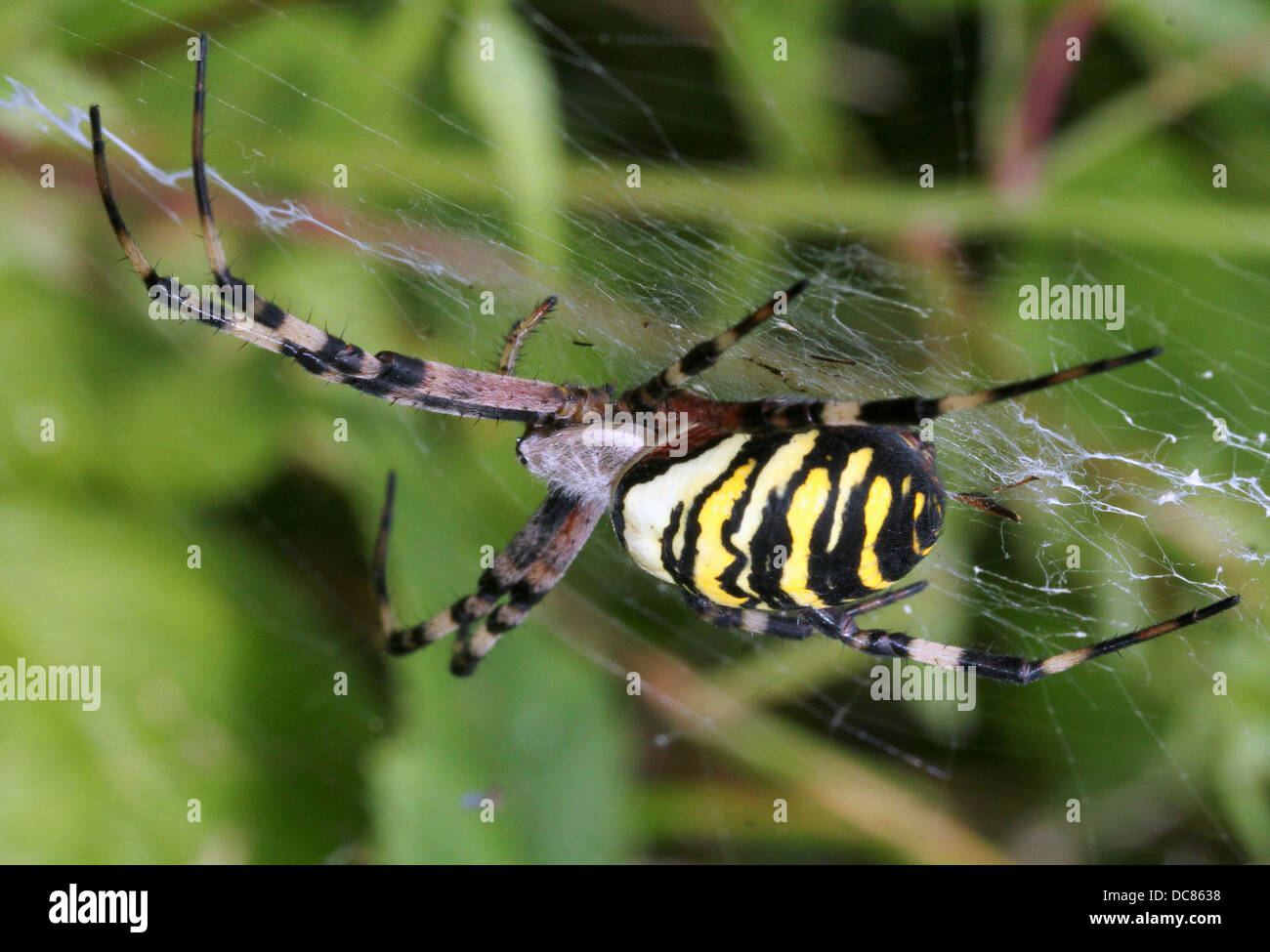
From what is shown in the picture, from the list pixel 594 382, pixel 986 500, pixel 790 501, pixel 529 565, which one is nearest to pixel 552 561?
pixel 529 565

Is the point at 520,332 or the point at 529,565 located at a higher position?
the point at 520,332

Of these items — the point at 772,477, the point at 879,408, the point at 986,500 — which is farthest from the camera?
the point at 986,500

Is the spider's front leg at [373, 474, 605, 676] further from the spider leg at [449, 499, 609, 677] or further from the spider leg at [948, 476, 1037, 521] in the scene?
the spider leg at [948, 476, 1037, 521]

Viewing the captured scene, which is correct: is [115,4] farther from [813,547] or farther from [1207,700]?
[1207,700]

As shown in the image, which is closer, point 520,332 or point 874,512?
point 874,512

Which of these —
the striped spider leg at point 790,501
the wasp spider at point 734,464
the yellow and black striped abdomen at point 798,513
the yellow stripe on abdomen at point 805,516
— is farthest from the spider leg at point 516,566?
the yellow stripe on abdomen at point 805,516

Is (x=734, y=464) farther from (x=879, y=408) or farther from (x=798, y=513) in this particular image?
(x=879, y=408)

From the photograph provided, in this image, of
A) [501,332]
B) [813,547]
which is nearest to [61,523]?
[501,332]

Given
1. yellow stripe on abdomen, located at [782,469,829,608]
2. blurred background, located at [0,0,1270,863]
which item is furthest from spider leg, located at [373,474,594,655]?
yellow stripe on abdomen, located at [782,469,829,608]
